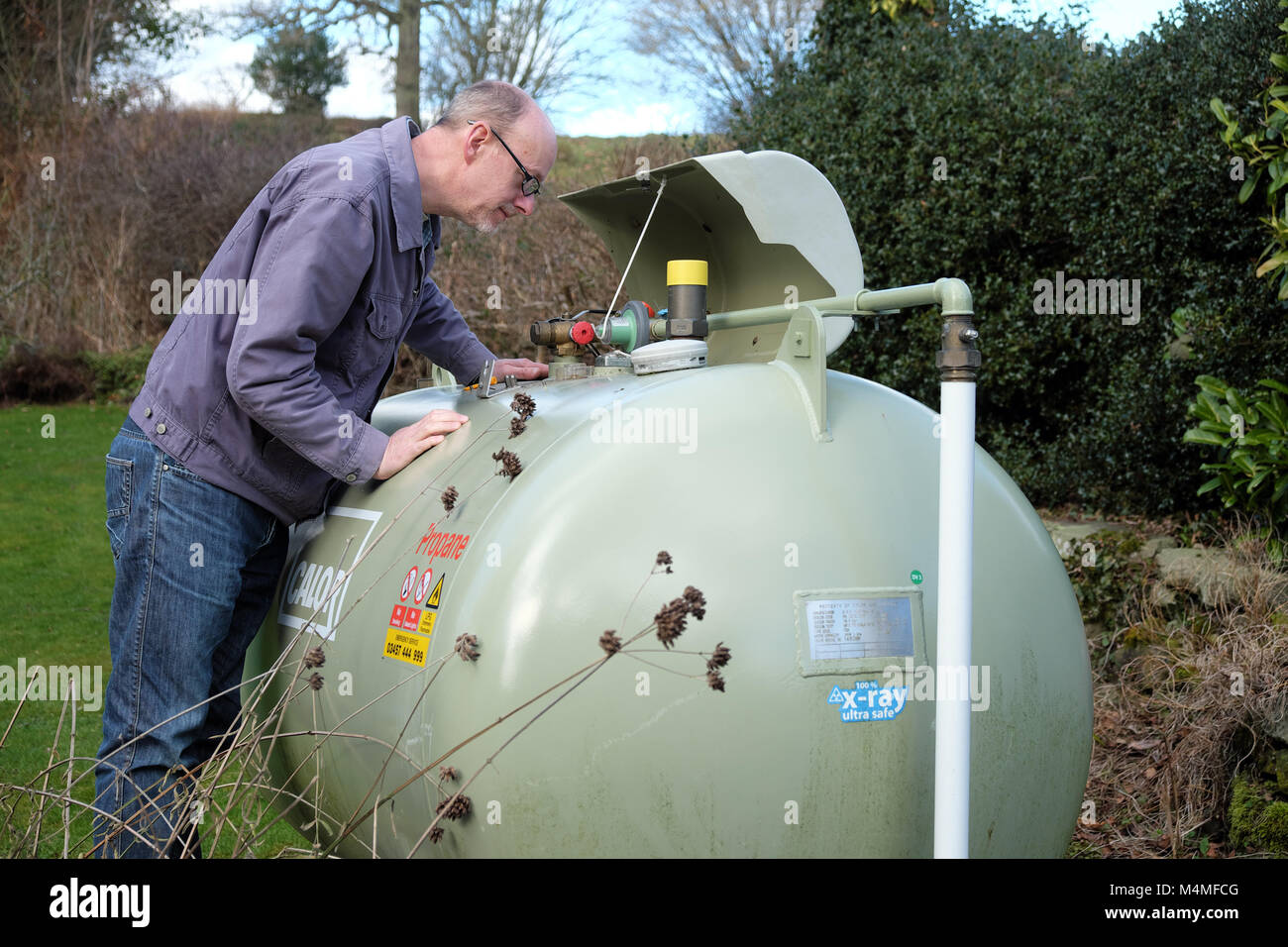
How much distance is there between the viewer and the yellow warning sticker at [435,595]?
2.16m

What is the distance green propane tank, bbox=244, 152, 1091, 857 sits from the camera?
196 cm

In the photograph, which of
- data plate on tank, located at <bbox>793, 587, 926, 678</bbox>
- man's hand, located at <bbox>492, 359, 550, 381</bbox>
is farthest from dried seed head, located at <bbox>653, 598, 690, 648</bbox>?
man's hand, located at <bbox>492, 359, 550, 381</bbox>

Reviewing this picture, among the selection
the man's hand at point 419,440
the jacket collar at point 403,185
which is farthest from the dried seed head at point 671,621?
the jacket collar at point 403,185

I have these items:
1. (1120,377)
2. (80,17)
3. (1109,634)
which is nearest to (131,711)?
(1109,634)

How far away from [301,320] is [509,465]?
1.82 feet

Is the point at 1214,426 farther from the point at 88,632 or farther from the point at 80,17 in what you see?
the point at 80,17

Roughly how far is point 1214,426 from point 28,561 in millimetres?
6838

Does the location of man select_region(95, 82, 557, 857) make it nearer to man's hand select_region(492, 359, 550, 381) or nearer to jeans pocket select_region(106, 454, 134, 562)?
jeans pocket select_region(106, 454, 134, 562)

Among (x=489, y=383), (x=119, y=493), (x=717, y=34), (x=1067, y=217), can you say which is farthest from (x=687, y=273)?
(x=717, y=34)

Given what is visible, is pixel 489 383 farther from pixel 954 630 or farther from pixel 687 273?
pixel 954 630

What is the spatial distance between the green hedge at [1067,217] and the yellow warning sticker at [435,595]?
151 inches

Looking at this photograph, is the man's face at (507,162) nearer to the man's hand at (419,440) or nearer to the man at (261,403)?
the man at (261,403)

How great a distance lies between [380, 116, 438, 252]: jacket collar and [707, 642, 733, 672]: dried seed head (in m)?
1.23

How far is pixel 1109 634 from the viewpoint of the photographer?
491cm
